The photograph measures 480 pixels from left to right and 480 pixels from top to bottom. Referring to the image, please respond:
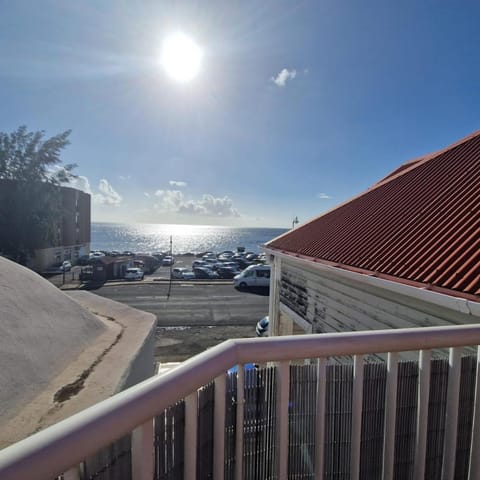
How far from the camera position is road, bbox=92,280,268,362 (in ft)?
46.9

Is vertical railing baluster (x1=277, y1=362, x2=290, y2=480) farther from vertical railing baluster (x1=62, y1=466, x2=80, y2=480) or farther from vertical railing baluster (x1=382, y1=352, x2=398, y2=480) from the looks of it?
vertical railing baluster (x1=62, y1=466, x2=80, y2=480)

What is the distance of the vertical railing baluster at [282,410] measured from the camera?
4.62ft

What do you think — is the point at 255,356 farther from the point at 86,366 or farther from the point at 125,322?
the point at 125,322

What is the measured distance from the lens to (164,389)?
1.08 metres

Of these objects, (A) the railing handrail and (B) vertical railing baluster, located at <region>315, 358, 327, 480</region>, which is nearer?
(A) the railing handrail

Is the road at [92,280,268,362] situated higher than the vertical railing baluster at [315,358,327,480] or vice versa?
the vertical railing baluster at [315,358,327,480]

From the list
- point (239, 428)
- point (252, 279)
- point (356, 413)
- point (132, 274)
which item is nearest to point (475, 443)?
point (356, 413)

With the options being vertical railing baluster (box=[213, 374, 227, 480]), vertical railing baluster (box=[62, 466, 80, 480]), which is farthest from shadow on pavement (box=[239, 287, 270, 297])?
vertical railing baluster (box=[62, 466, 80, 480])

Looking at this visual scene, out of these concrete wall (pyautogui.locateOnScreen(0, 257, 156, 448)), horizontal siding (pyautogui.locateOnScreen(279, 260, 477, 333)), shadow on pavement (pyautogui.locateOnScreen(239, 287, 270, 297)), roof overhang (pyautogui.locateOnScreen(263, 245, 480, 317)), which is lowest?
A: shadow on pavement (pyautogui.locateOnScreen(239, 287, 270, 297))

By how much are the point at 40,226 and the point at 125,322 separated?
1382 inches

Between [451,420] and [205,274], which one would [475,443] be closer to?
[451,420]

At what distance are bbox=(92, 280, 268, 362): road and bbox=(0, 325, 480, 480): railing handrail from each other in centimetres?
1194

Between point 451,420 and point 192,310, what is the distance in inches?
739

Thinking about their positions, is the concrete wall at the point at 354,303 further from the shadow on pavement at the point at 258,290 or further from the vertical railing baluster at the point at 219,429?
the shadow on pavement at the point at 258,290
